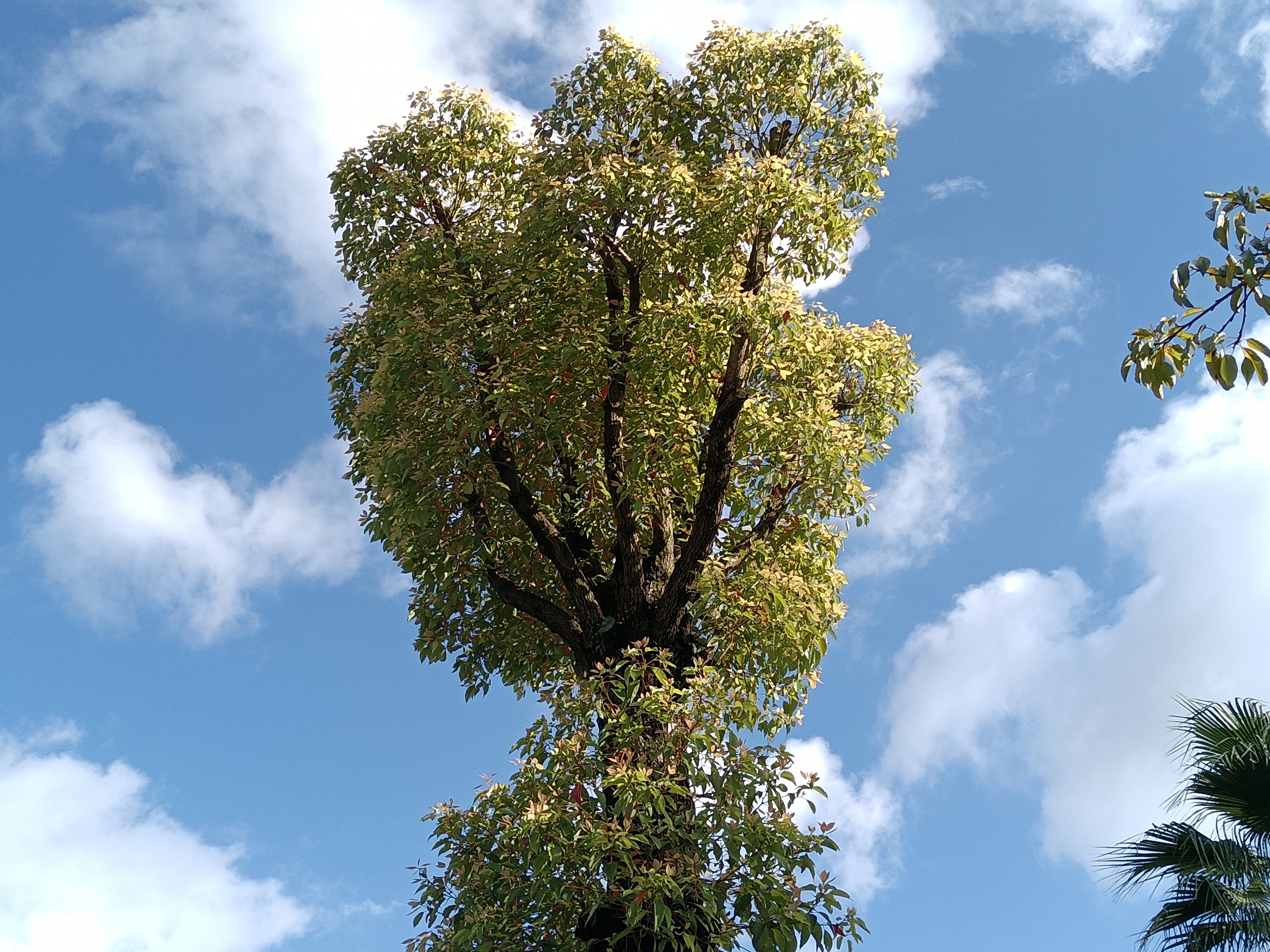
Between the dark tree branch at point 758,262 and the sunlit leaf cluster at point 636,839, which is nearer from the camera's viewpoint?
the sunlit leaf cluster at point 636,839

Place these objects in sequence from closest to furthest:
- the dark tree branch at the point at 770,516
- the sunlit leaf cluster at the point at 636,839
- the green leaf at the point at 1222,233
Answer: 1. the green leaf at the point at 1222,233
2. the sunlit leaf cluster at the point at 636,839
3. the dark tree branch at the point at 770,516

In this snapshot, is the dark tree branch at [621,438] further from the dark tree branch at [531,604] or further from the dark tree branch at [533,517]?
the dark tree branch at [531,604]

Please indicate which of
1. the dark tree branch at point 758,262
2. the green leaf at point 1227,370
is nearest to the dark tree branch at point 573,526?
the dark tree branch at point 758,262

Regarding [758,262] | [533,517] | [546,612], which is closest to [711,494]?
[533,517]

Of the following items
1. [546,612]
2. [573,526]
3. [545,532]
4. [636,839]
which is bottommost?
[636,839]

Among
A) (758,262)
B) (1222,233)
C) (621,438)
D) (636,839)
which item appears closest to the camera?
(1222,233)

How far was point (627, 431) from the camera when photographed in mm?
8359

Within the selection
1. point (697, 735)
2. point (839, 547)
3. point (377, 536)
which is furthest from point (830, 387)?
point (377, 536)

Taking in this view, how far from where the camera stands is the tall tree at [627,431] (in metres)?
6.96

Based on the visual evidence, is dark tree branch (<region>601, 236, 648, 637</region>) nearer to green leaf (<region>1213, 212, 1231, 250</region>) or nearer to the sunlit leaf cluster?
the sunlit leaf cluster

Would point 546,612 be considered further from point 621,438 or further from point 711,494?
point 711,494

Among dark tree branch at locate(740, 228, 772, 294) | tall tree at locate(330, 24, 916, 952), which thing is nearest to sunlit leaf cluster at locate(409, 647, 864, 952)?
tall tree at locate(330, 24, 916, 952)

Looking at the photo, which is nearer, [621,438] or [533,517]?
[533,517]

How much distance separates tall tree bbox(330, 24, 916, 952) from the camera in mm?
6957
